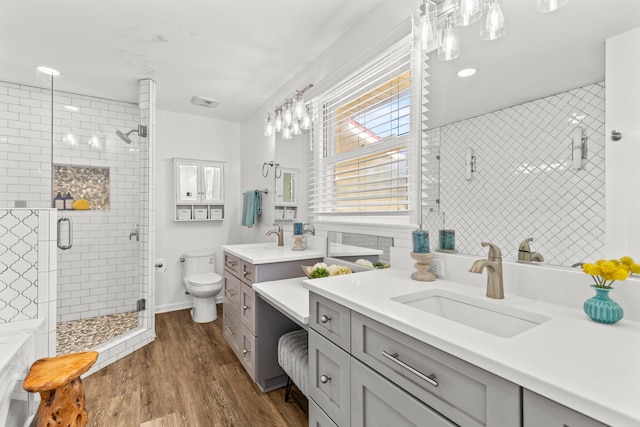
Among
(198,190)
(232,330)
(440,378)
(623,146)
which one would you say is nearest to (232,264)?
(232,330)

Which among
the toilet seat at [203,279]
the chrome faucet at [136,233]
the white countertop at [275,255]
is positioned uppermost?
the chrome faucet at [136,233]

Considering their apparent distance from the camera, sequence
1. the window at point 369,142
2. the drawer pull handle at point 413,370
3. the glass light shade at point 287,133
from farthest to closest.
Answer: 1. the glass light shade at point 287,133
2. the window at point 369,142
3. the drawer pull handle at point 413,370

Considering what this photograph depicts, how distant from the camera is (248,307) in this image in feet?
7.27

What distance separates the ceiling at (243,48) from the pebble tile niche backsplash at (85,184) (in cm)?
80

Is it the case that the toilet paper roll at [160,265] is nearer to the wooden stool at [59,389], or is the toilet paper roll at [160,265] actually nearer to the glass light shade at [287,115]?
the wooden stool at [59,389]

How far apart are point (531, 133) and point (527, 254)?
451mm

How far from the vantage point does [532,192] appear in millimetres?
1095

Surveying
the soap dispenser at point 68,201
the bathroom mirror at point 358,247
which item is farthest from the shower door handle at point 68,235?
the bathroom mirror at point 358,247

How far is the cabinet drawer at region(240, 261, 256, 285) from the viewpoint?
2152mm

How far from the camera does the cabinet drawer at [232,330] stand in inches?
95.5

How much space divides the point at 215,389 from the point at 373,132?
2.06m

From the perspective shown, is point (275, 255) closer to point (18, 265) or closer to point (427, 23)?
point (18, 265)

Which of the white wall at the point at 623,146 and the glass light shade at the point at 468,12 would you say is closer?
the white wall at the point at 623,146

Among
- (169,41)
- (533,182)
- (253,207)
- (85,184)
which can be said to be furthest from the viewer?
(253,207)
